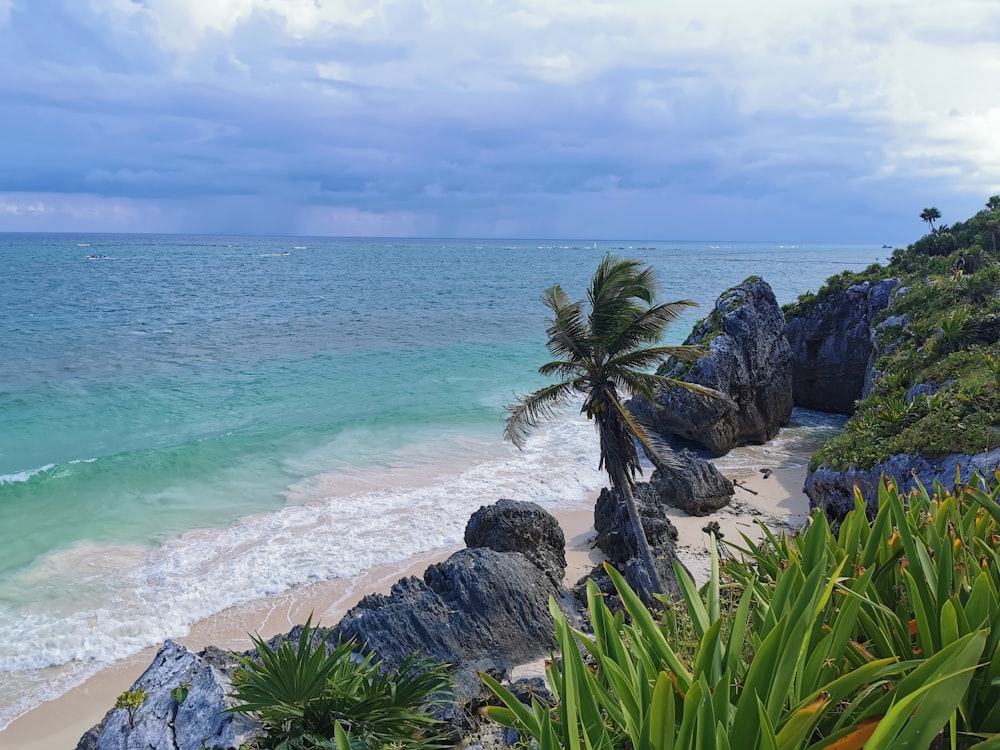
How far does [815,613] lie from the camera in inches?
123

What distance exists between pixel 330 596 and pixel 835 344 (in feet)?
76.4

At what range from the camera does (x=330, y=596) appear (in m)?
14.4

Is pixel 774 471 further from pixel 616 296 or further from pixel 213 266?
pixel 213 266

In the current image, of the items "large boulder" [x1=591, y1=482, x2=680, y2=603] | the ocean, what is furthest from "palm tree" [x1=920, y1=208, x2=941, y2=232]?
"large boulder" [x1=591, y1=482, x2=680, y2=603]

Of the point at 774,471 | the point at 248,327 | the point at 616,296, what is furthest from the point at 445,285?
the point at 616,296

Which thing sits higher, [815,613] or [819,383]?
[815,613]

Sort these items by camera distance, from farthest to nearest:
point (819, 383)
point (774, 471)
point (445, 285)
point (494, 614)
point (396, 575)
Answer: point (445, 285), point (819, 383), point (774, 471), point (396, 575), point (494, 614)

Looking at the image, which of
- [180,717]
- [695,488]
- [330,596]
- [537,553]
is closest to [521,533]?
[537,553]

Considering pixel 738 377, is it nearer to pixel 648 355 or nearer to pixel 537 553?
pixel 648 355

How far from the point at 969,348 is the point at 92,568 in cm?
2107

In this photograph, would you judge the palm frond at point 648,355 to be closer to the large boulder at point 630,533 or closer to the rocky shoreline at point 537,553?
the rocky shoreline at point 537,553

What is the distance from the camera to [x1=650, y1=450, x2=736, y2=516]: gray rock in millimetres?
17547

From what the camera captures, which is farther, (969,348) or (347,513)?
(347,513)

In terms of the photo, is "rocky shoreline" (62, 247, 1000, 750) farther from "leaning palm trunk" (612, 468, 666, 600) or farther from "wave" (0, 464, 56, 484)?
"wave" (0, 464, 56, 484)
